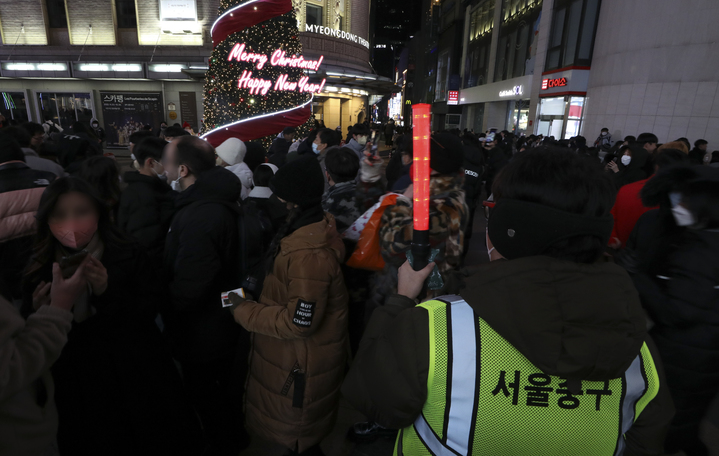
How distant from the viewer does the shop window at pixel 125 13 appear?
58.7 ft

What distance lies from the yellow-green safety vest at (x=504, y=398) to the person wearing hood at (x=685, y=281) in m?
1.14

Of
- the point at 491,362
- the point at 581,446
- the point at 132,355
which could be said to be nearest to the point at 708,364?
the point at 581,446

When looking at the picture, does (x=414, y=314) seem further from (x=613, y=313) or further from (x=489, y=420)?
(x=613, y=313)

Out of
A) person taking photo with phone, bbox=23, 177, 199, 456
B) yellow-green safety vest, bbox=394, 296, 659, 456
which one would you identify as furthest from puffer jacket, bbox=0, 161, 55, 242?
yellow-green safety vest, bbox=394, 296, 659, 456

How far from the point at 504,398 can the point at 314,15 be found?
22.8 metres

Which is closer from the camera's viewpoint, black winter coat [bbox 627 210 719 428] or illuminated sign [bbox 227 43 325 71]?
black winter coat [bbox 627 210 719 428]

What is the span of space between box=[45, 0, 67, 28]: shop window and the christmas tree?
50.9 ft

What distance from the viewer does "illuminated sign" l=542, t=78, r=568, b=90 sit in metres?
16.7

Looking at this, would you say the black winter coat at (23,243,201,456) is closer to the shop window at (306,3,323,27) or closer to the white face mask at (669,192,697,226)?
the white face mask at (669,192,697,226)

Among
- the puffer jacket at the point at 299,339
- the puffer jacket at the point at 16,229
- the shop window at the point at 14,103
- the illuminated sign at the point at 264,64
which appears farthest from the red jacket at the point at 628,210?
the shop window at the point at 14,103

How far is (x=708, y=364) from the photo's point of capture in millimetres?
2010

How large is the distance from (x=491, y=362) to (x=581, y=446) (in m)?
0.40

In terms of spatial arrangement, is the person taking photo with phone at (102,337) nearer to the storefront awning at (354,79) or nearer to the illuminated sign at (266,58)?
the illuminated sign at (266,58)

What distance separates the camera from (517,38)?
23188 mm
